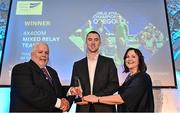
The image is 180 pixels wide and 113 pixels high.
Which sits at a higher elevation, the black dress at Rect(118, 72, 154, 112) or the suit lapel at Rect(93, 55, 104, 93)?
the suit lapel at Rect(93, 55, 104, 93)

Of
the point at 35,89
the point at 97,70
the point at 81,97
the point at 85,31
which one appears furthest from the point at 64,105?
the point at 85,31

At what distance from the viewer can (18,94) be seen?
9.61 ft

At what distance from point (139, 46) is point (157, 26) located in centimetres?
38

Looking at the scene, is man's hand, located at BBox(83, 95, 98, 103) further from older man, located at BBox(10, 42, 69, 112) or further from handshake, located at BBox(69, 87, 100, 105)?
older man, located at BBox(10, 42, 69, 112)

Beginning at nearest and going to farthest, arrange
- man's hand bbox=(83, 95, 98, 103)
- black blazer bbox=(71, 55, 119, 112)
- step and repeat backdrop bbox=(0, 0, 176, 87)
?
man's hand bbox=(83, 95, 98, 103) → black blazer bbox=(71, 55, 119, 112) → step and repeat backdrop bbox=(0, 0, 176, 87)

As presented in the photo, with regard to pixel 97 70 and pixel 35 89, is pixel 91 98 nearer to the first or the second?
pixel 97 70

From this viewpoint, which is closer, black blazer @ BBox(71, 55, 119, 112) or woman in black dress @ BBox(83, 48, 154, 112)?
woman in black dress @ BBox(83, 48, 154, 112)

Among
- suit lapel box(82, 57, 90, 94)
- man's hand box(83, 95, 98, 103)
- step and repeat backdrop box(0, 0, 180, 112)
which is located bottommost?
man's hand box(83, 95, 98, 103)

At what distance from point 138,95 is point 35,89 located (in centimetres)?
94

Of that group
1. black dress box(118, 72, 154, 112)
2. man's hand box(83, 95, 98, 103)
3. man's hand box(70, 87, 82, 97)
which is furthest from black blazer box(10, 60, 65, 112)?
black dress box(118, 72, 154, 112)

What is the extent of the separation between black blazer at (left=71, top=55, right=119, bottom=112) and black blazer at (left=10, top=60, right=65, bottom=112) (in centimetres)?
33

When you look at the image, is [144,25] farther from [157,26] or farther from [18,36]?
[18,36]

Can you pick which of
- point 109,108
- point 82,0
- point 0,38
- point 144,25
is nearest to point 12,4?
point 0,38

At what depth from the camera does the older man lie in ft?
9.46
